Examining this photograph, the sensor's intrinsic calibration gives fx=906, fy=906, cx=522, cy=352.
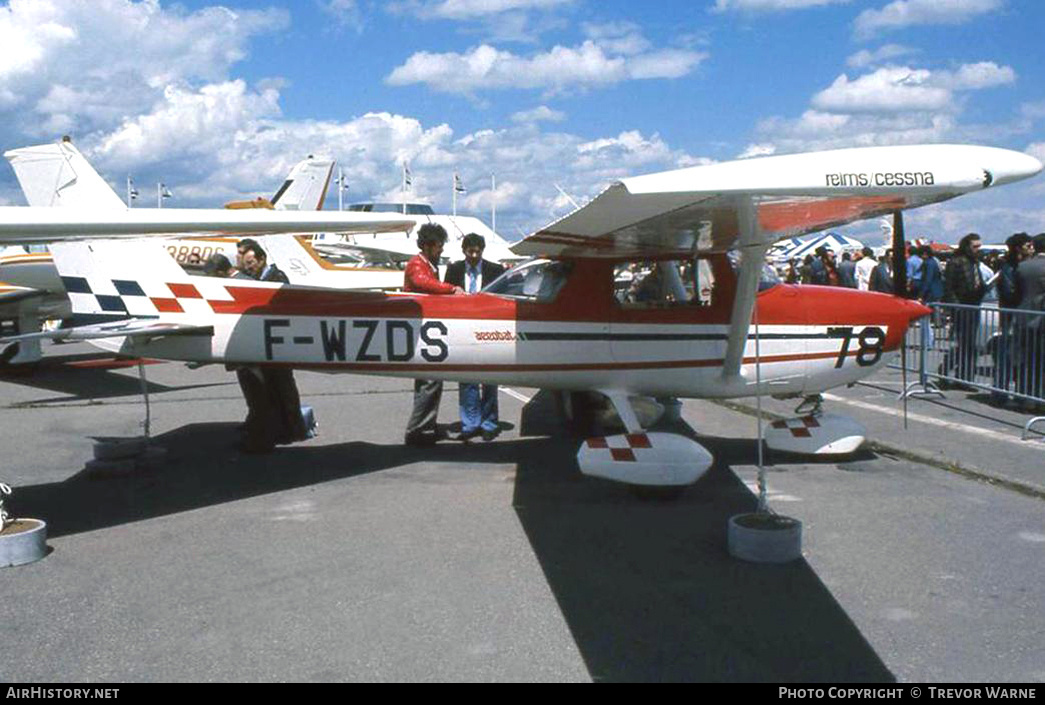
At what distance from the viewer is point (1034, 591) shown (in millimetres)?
4465

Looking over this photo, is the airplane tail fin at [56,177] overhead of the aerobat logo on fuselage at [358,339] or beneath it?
overhead

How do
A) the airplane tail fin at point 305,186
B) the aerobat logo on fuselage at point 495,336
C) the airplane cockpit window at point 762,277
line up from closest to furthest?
the aerobat logo on fuselage at point 495,336 → the airplane cockpit window at point 762,277 → the airplane tail fin at point 305,186

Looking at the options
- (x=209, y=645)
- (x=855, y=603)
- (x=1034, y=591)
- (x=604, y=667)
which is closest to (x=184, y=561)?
(x=209, y=645)

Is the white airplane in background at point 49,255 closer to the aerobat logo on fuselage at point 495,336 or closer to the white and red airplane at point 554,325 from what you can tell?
the white and red airplane at point 554,325

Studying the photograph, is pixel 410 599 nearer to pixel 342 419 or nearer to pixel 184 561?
pixel 184 561

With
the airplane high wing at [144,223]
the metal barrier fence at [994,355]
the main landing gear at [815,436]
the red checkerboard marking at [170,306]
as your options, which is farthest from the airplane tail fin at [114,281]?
the metal barrier fence at [994,355]

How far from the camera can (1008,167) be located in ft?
14.3

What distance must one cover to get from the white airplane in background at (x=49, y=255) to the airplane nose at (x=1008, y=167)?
3.94 m

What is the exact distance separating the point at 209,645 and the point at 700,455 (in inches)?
137

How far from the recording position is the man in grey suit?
933 centimetres

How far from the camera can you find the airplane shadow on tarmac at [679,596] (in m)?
3.66
